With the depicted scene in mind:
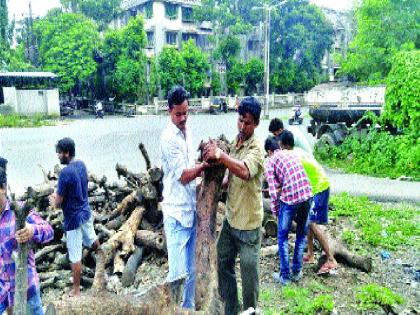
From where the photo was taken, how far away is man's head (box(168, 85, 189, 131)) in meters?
3.53

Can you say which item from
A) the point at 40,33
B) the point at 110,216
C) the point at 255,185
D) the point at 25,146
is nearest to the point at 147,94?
the point at 40,33

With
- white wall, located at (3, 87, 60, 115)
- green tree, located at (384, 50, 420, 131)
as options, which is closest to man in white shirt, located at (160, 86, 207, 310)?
green tree, located at (384, 50, 420, 131)

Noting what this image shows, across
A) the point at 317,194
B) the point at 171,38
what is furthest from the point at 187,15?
the point at 317,194

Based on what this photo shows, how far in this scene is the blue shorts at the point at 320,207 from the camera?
572cm

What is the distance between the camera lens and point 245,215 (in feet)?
12.5

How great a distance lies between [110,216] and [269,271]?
262cm

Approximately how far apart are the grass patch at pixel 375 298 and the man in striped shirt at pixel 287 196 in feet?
2.62

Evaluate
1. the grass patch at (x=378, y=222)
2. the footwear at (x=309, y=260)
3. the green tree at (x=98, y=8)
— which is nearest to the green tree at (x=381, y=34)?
the grass patch at (x=378, y=222)

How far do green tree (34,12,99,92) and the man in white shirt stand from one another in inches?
1366

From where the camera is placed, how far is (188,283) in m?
3.61

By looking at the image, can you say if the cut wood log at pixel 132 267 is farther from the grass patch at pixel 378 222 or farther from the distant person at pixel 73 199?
the grass patch at pixel 378 222

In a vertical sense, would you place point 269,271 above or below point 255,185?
below

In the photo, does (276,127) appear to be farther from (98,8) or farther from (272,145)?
(98,8)

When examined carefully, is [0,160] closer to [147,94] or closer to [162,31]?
[147,94]
